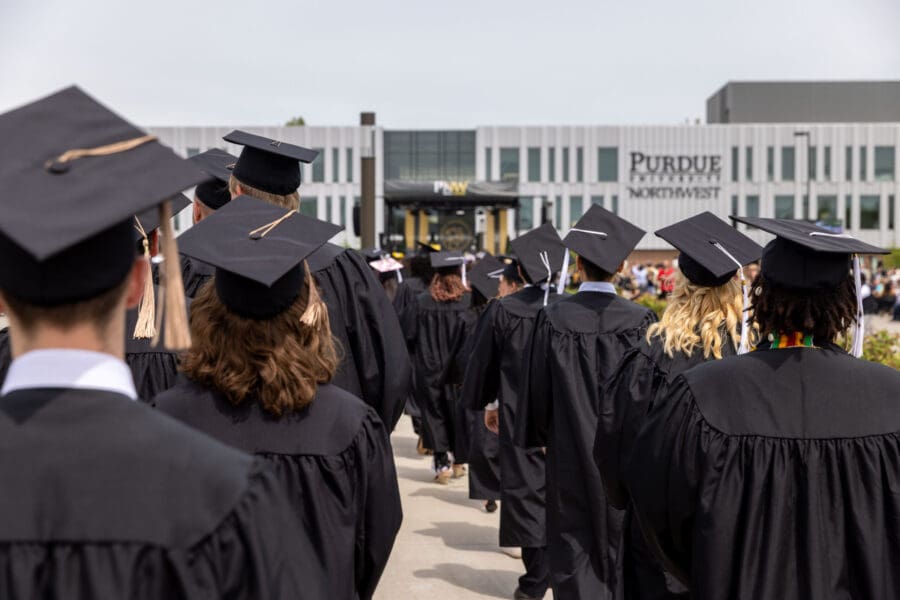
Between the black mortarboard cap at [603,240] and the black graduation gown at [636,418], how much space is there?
52.9 inches

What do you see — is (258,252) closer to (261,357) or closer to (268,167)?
(261,357)

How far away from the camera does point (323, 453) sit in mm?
2682

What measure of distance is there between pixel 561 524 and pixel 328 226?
2.81 metres

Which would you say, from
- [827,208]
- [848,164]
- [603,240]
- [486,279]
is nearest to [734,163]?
[827,208]

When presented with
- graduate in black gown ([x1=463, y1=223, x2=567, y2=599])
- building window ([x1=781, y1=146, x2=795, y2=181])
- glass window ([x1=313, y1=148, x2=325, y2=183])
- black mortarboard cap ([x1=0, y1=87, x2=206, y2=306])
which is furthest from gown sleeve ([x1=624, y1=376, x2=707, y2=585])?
building window ([x1=781, y1=146, x2=795, y2=181])

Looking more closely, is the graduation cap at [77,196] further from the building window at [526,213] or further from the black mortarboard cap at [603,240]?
the building window at [526,213]

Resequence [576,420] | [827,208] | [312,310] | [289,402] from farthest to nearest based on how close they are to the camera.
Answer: [827,208] < [576,420] < [312,310] < [289,402]

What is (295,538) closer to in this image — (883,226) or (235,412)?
→ (235,412)

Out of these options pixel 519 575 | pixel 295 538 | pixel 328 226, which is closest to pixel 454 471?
pixel 519 575

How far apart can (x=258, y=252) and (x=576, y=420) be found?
3066 millimetres

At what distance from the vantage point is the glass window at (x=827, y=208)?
217ft

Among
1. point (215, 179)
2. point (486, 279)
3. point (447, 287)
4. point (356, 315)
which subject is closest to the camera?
point (356, 315)

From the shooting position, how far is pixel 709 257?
177 inches

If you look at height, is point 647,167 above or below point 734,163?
below
